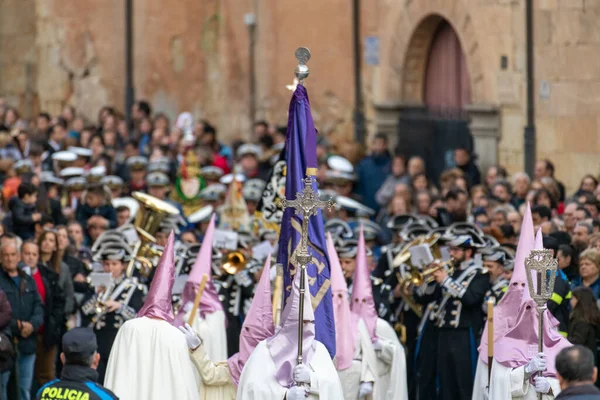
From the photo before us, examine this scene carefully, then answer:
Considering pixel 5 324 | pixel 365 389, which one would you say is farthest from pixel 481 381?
Answer: pixel 5 324

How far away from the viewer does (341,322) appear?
528 inches

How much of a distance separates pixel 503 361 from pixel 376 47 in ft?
46.6

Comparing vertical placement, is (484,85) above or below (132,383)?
above

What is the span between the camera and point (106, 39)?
30297 mm

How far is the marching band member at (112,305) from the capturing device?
575 inches

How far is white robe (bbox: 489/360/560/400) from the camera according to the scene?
1221 centimetres

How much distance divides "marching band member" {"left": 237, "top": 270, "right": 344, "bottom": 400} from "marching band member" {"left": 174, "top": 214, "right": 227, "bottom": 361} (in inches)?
109

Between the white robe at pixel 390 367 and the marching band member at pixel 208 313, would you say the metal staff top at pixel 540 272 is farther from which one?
the marching band member at pixel 208 313

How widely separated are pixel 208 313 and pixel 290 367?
3212 millimetres

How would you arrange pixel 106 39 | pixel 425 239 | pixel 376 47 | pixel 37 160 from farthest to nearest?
pixel 106 39 → pixel 376 47 → pixel 37 160 → pixel 425 239

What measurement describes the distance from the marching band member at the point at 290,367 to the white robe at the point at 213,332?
290cm

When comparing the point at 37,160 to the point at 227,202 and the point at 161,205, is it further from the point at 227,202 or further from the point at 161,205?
the point at 161,205

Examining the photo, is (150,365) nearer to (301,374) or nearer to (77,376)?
(301,374)

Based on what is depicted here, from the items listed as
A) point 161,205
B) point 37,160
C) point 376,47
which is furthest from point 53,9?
point 161,205
